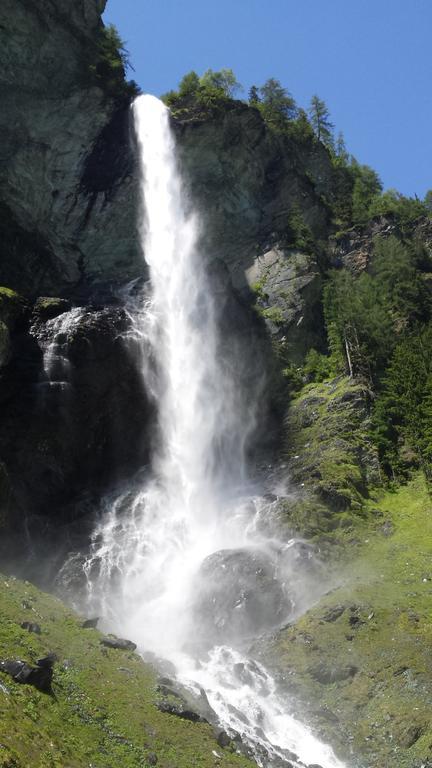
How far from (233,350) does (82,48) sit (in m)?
29.4

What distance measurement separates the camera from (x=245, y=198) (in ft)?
171

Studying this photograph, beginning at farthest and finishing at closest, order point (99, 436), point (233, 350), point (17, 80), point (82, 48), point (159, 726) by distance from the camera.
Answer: point (82, 48), point (17, 80), point (233, 350), point (99, 436), point (159, 726)

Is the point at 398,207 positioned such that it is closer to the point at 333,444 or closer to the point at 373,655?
the point at 333,444

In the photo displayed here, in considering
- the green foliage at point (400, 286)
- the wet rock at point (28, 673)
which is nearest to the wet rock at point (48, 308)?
the green foliage at point (400, 286)

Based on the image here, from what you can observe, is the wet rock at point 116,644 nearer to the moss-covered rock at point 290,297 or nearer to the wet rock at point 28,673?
the wet rock at point 28,673

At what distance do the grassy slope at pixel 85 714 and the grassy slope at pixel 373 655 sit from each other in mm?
4466

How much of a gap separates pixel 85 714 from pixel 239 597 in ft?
39.8

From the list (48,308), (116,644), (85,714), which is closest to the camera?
(85,714)

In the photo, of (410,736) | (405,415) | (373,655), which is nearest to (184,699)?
(410,736)

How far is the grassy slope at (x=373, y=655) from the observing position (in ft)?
53.1

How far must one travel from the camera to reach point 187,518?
31.1 m

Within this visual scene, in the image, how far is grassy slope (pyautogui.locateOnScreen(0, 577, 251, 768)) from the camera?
406 inches

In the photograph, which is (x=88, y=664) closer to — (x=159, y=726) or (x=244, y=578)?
→ (x=159, y=726)

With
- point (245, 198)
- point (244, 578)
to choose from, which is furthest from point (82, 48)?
point (244, 578)
